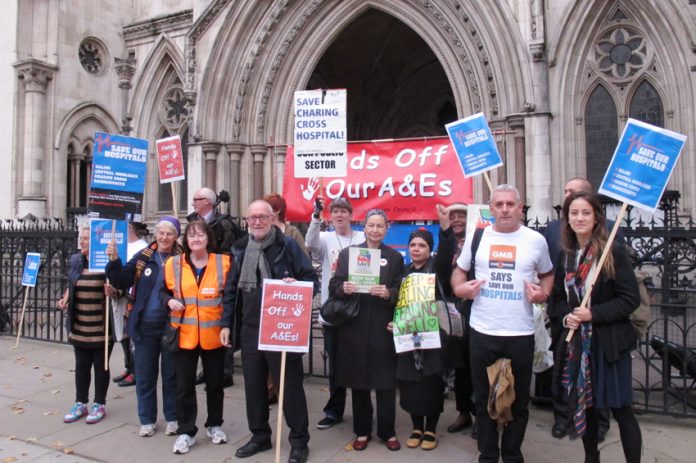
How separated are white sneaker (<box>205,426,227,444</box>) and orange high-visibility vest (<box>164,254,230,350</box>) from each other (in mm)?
783

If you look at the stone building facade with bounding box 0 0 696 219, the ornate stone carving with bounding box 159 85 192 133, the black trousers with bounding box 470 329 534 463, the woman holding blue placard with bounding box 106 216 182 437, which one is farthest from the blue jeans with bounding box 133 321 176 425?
the ornate stone carving with bounding box 159 85 192 133

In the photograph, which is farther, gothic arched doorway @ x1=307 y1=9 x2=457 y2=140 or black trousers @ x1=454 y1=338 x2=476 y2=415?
gothic arched doorway @ x1=307 y1=9 x2=457 y2=140

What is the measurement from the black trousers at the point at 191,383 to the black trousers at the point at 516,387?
2.21 m

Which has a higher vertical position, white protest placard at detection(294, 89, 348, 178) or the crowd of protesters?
white protest placard at detection(294, 89, 348, 178)

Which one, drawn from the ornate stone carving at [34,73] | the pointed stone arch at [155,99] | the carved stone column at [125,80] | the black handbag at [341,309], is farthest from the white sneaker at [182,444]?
the ornate stone carving at [34,73]

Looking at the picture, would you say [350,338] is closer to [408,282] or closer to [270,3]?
[408,282]

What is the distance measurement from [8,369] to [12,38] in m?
13.1

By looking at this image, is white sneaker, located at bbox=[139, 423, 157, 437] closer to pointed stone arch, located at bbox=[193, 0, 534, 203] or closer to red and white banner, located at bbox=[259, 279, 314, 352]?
red and white banner, located at bbox=[259, 279, 314, 352]

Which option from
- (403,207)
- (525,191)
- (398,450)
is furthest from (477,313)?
(525,191)

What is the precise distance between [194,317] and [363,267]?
1.51 meters

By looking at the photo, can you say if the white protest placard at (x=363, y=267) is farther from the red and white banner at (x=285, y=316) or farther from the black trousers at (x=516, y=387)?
the black trousers at (x=516, y=387)

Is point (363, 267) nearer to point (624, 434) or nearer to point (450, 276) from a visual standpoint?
point (450, 276)

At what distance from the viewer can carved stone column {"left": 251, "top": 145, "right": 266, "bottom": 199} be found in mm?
14727

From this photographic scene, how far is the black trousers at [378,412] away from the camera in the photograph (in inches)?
176
